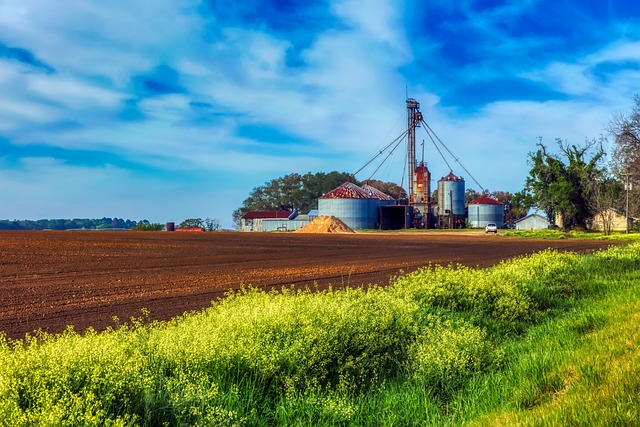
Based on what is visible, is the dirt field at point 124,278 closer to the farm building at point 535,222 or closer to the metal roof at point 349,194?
the metal roof at point 349,194

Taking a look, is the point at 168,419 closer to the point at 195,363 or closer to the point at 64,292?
the point at 195,363

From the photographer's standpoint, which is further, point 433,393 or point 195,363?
point 433,393

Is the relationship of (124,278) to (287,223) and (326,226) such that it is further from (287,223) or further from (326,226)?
(287,223)

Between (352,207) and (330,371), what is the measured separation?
84.5 meters

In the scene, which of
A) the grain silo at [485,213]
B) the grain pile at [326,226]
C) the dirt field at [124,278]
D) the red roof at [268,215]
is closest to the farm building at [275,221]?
the red roof at [268,215]

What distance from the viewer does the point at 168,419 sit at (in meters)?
4.73

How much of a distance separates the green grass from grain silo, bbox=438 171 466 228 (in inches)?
3509

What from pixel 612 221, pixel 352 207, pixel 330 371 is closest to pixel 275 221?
pixel 352 207

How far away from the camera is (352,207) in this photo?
91062 millimetres

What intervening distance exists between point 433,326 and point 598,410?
4.57 meters

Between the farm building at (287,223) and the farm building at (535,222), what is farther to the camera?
the farm building at (287,223)

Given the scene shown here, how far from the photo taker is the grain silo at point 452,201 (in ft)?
320

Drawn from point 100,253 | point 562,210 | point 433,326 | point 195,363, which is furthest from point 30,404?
point 562,210

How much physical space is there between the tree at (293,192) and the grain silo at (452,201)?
34.7m
